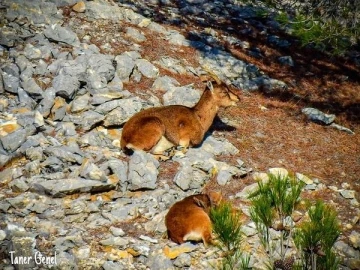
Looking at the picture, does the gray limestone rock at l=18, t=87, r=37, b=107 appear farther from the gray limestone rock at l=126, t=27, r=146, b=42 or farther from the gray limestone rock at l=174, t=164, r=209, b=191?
the gray limestone rock at l=126, t=27, r=146, b=42

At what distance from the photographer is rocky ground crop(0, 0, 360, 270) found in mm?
7344

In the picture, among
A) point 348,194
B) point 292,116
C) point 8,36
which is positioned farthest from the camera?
point 292,116

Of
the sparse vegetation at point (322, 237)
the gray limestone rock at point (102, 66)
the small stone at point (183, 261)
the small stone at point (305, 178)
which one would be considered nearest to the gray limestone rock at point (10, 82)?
the gray limestone rock at point (102, 66)

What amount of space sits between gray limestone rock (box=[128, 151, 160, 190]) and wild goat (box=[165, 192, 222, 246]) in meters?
1.31

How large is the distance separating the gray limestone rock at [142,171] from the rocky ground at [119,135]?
25 mm

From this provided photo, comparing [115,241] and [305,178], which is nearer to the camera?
[115,241]

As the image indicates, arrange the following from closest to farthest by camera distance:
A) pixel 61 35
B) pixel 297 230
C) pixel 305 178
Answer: pixel 297 230
pixel 305 178
pixel 61 35

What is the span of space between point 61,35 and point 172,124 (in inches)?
189

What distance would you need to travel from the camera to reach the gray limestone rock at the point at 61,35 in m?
12.4

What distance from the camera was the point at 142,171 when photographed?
29.0 ft

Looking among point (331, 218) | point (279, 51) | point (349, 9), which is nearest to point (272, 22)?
point (279, 51)

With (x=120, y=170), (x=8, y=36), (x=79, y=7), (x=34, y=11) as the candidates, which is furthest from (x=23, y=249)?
(x=79, y=7)

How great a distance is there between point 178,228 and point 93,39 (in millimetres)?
8041

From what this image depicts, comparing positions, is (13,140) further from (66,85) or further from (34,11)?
(34,11)
